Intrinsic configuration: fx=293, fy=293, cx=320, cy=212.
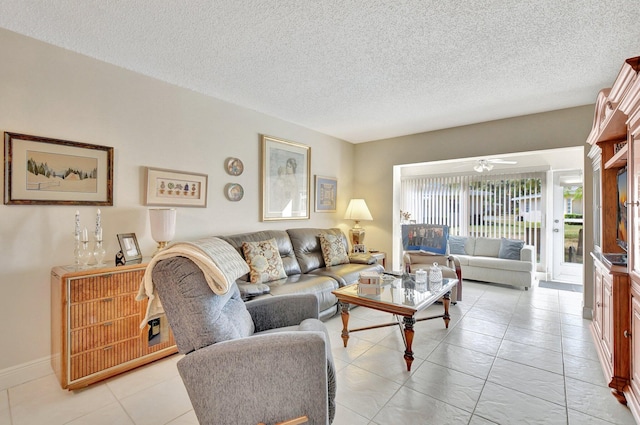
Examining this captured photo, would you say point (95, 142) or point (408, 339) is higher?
point (95, 142)

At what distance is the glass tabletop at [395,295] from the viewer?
2.39m

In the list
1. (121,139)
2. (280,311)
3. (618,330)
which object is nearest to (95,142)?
(121,139)

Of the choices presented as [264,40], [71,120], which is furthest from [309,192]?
[71,120]

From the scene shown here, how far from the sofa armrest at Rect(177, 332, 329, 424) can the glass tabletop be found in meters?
1.16

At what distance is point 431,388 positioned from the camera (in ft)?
6.60

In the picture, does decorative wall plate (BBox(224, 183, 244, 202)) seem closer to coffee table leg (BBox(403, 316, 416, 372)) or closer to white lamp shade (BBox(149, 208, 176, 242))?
white lamp shade (BBox(149, 208, 176, 242))

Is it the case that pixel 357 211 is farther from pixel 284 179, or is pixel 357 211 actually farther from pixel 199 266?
pixel 199 266

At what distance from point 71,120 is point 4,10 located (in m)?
0.72

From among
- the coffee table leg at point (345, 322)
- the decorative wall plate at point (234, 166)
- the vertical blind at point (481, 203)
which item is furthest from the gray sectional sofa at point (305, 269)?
the vertical blind at point (481, 203)

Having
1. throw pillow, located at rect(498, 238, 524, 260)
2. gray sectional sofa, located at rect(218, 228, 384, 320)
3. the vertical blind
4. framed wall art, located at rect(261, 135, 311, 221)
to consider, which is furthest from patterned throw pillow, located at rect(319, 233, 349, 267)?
the vertical blind

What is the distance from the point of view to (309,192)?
14.8 feet

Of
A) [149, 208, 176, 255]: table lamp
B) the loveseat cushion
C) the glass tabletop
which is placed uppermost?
[149, 208, 176, 255]: table lamp

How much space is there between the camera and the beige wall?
209cm

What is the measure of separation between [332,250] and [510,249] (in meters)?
3.17
